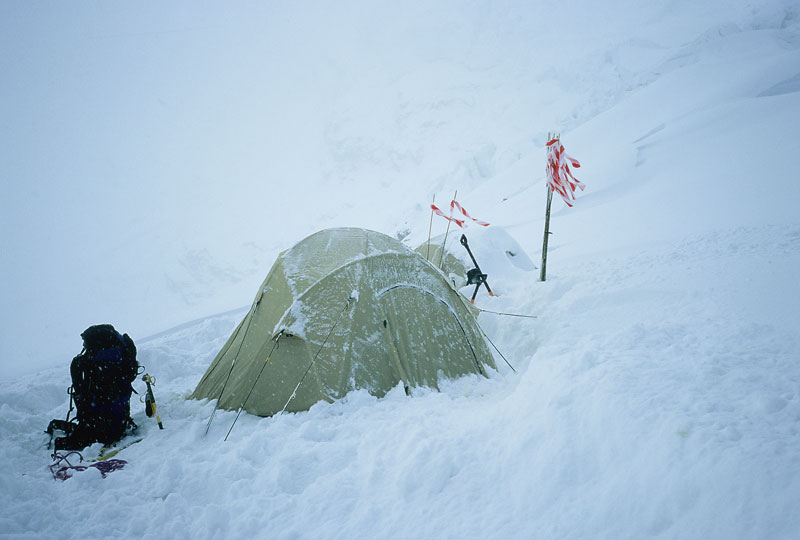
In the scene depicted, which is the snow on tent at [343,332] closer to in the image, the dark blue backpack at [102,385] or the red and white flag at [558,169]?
the dark blue backpack at [102,385]

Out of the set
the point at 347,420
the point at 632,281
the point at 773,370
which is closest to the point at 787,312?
the point at 773,370

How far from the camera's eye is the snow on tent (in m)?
4.58

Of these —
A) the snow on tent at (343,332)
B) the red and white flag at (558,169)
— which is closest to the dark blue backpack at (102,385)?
the snow on tent at (343,332)

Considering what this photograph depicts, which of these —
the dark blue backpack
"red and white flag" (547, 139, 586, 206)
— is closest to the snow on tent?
the dark blue backpack

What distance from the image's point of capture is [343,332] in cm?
471

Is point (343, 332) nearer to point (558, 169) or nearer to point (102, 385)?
point (102, 385)

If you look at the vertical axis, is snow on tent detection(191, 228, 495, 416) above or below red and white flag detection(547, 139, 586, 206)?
below

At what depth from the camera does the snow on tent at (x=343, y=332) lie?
458 cm

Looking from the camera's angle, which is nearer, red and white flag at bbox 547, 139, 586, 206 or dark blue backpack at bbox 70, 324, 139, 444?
dark blue backpack at bbox 70, 324, 139, 444

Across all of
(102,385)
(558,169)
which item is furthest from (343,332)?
(558,169)

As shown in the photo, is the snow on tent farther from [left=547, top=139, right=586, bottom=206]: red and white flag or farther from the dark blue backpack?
[left=547, top=139, right=586, bottom=206]: red and white flag

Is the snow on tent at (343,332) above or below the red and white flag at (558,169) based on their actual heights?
below

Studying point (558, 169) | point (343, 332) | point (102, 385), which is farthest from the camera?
point (558, 169)

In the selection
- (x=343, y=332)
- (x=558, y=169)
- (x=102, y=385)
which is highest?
(x=558, y=169)
